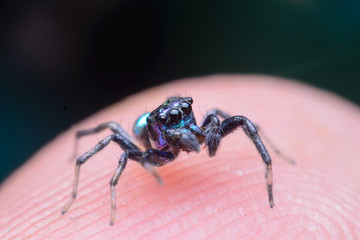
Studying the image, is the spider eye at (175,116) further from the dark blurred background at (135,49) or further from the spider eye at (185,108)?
the dark blurred background at (135,49)

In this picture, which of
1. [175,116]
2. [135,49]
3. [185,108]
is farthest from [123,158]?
[135,49]

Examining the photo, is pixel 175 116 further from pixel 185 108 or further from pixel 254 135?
pixel 254 135

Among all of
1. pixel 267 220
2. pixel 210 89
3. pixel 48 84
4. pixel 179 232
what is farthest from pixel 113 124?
pixel 48 84

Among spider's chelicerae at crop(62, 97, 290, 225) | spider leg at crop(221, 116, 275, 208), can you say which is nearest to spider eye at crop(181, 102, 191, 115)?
spider's chelicerae at crop(62, 97, 290, 225)

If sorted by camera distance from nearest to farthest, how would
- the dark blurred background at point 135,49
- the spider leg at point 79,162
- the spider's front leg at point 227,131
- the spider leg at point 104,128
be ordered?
the spider's front leg at point 227,131
the spider leg at point 79,162
the spider leg at point 104,128
the dark blurred background at point 135,49

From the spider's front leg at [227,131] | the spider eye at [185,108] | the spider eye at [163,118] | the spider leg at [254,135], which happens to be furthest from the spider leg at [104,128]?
the spider leg at [254,135]

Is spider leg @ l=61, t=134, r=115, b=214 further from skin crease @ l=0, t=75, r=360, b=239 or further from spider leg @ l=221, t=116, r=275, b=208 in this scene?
spider leg @ l=221, t=116, r=275, b=208
